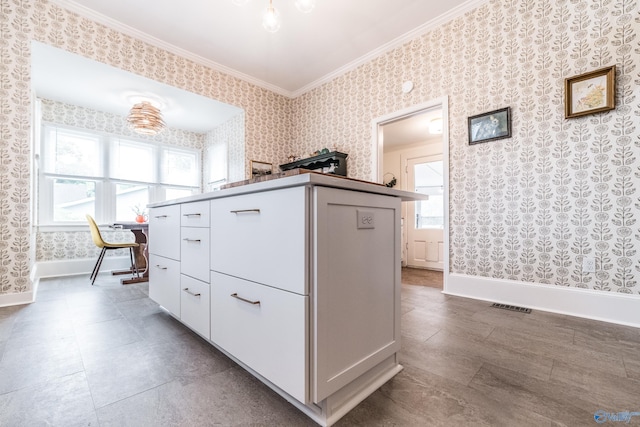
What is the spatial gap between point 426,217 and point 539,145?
2.82 metres

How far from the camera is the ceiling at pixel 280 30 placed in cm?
255

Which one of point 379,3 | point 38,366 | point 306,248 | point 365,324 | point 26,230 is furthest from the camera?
point 379,3

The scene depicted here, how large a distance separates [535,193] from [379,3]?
7.51 ft

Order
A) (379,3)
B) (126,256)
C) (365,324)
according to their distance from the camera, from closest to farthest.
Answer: (365,324)
(379,3)
(126,256)

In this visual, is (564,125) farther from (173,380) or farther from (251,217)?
(173,380)

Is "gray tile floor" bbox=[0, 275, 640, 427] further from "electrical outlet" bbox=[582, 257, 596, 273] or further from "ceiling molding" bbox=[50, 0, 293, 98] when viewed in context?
"ceiling molding" bbox=[50, 0, 293, 98]

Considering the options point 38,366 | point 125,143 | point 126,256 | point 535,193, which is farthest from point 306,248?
point 125,143

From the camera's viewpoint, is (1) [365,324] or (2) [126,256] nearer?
(1) [365,324]

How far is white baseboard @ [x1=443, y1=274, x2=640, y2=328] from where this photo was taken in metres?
1.77

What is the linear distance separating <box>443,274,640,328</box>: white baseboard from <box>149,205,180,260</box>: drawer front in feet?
8.14

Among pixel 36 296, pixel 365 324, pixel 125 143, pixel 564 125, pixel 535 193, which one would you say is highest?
pixel 125 143

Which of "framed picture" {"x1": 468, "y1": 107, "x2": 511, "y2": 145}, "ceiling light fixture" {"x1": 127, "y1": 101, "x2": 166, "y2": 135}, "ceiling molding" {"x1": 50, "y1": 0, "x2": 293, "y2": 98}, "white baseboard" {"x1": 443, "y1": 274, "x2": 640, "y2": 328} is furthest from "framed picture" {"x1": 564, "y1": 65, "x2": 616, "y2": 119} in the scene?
"ceiling light fixture" {"x1": 127, "y1": 101, "x2": 166, "y2": 135}

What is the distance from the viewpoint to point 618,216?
1.82 metres

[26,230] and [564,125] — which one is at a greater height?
[564,125]
